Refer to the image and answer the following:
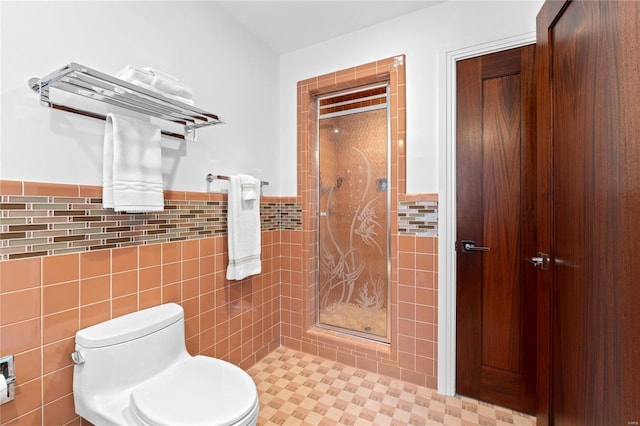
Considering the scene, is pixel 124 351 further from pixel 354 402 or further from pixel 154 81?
pixel 354 402

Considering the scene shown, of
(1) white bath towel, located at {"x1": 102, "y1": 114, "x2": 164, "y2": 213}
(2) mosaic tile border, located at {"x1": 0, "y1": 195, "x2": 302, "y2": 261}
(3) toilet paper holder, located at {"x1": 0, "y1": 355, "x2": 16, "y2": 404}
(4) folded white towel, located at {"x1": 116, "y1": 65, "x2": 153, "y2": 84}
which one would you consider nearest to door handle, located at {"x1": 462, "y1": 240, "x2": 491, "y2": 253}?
(2) mosaic tile border, located at {"x1": 0, "y1": 195, "x2": 302, "y2": 261}

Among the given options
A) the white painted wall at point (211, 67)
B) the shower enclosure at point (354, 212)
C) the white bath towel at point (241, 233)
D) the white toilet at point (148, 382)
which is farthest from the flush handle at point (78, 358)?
the shower enclosure at point (354, 212)

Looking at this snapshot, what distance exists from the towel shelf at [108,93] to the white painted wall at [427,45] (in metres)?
1.18

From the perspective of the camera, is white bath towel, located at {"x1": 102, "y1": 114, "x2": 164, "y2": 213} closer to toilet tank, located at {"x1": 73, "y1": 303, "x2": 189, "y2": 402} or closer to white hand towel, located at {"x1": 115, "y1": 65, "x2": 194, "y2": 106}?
white hand towel, located at {"x1": 115, "y1": 65, "x2": 194, "y2": 106}

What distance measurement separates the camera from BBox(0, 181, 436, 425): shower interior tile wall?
102cm

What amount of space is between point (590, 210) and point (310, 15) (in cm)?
184

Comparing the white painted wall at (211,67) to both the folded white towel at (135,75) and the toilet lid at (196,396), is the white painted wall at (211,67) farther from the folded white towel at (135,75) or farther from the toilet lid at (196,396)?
the toilet lid at (196,396)

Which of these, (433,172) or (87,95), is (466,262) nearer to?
(433,172)

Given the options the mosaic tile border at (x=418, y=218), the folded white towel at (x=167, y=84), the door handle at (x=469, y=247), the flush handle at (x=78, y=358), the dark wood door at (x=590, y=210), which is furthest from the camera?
the mosaic tile border at (x=418, y=218)

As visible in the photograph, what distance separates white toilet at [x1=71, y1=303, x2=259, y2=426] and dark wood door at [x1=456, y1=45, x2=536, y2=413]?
1.33m

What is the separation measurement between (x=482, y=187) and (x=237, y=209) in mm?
1458

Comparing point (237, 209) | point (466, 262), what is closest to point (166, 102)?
point (237, 209)

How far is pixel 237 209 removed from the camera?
178 cm

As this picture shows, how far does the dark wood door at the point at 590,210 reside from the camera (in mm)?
679
